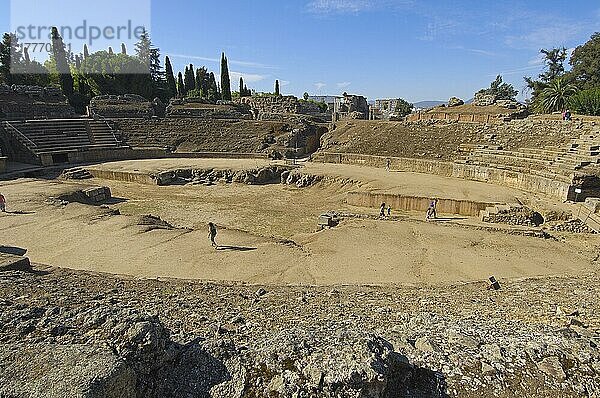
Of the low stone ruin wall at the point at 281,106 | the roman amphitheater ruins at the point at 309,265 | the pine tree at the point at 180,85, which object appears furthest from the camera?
the pine tree at the point at 180,85

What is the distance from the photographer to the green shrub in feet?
86.3

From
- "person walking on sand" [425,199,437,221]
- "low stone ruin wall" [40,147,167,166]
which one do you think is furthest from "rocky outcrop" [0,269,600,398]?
"low stone ruin wall" [40,147,167,166]

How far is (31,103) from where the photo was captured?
34.9 m

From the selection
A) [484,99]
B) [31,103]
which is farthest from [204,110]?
[484,99]

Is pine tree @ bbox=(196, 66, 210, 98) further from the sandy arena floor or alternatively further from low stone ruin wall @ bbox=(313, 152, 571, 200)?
the sandy arena floor

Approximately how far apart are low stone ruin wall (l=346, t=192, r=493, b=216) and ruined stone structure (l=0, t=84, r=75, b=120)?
3161 cm

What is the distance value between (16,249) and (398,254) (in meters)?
10.9

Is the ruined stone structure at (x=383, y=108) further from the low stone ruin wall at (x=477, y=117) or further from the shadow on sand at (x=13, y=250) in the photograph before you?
the shadow on sand at (x=13, y=250)

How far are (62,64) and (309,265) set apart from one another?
50215 mm

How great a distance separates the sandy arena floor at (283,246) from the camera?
31.6 feet

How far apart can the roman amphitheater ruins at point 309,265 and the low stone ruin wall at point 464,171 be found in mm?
96

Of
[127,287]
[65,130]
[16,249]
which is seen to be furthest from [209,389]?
[65,130]

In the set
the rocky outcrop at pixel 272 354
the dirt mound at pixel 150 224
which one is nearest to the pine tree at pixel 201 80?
the dirt mound at pixel 150 224

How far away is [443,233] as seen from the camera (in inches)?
508
